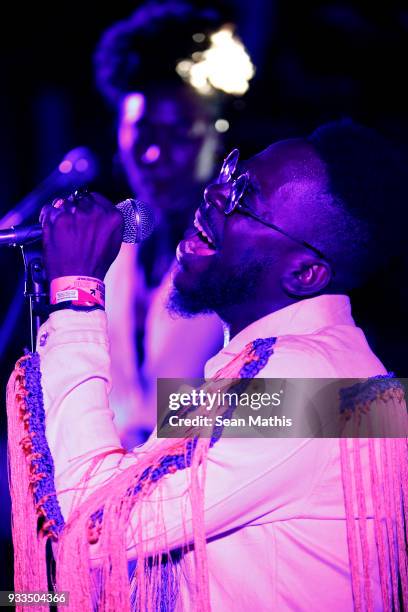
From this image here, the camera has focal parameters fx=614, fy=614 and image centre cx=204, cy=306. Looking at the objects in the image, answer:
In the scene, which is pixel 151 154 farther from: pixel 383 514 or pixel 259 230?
pixel 383 514

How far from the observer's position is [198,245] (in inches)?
63.1

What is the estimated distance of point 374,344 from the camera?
8.41 feet

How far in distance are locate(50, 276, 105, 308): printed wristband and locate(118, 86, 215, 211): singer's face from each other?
1.91m

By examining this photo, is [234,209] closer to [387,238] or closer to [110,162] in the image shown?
[387,238]

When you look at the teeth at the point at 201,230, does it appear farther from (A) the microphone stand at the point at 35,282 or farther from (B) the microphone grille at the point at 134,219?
(A) the microphone stand at the point at 35,282

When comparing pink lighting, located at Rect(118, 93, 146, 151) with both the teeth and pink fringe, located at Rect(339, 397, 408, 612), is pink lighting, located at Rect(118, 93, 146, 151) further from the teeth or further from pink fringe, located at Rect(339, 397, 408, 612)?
pink fringe, located at Rect(339, 397, 408, 612)

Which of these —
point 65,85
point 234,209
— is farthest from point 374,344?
point 65,85

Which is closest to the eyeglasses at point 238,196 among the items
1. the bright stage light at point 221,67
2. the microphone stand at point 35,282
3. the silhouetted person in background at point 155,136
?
the microphone stand at point 35,282

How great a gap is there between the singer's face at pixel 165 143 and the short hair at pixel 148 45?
0.09 metres

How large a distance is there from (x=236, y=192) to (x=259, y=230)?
115mm

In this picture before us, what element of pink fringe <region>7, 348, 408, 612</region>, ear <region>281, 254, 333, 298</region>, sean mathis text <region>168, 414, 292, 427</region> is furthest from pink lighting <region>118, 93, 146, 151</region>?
sean mathis text <region>168, 414, 292, 427</region>

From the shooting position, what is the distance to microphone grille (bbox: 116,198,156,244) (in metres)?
1.56

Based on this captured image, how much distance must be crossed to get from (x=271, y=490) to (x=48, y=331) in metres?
0.58

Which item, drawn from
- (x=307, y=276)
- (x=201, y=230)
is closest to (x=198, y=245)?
(x=201, y=230)
